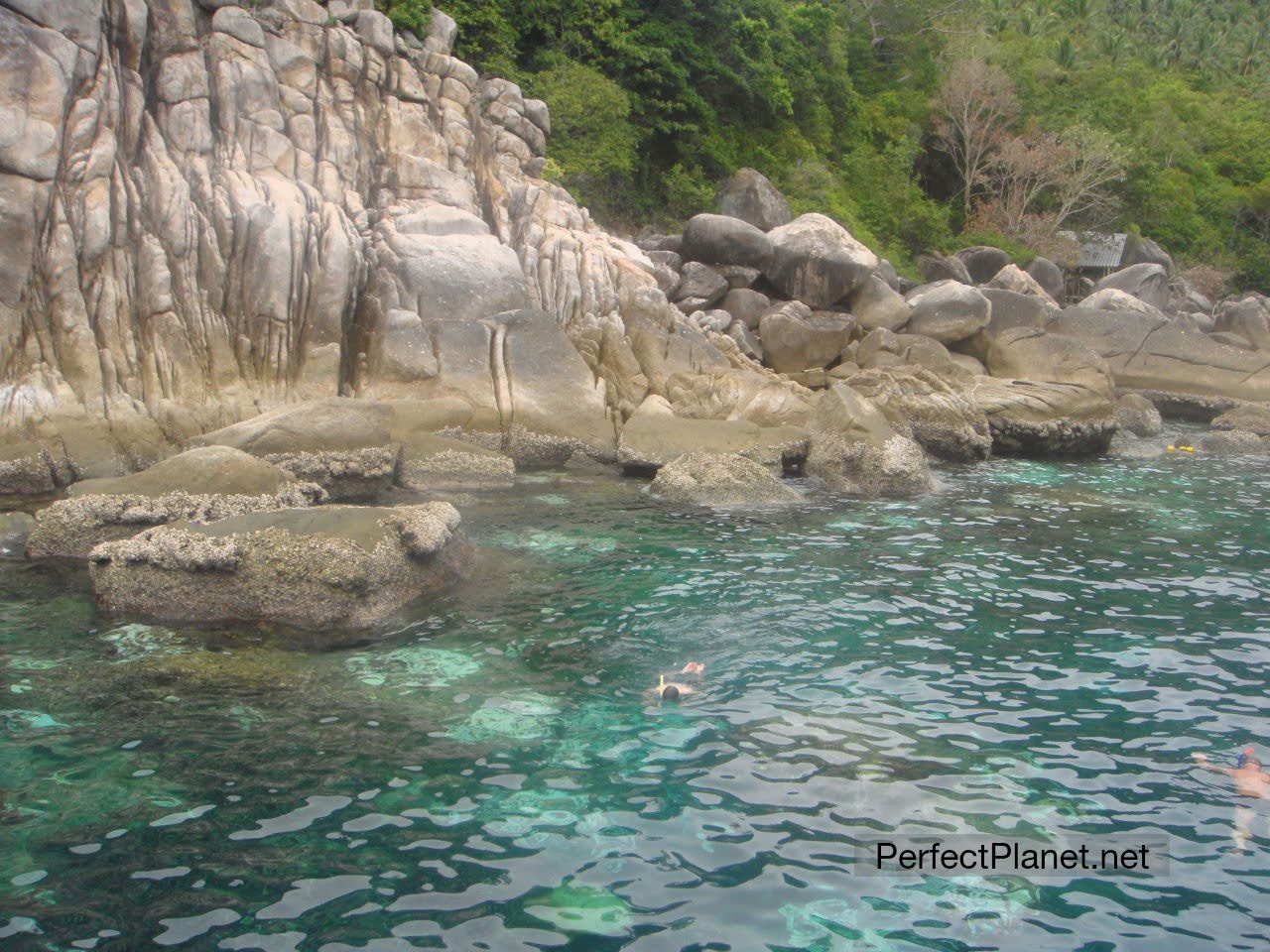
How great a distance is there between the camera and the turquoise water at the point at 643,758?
5.99 m

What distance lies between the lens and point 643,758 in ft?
25.8

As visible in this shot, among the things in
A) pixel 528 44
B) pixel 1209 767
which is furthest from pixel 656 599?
pixel 528 44

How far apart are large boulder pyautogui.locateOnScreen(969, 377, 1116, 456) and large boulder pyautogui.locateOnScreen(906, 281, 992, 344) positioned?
17.8ft

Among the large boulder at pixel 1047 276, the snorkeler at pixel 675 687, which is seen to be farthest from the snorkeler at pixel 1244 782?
the large boulder at pixel 1047 276

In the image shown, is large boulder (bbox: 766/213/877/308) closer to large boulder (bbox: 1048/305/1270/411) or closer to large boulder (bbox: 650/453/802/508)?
large boulder (bbox: 1048/305/1270/411)

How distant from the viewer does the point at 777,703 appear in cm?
883

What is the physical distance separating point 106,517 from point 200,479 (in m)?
1.13

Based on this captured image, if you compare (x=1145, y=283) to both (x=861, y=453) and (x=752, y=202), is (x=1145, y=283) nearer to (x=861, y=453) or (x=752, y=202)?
(x=752, y=202)

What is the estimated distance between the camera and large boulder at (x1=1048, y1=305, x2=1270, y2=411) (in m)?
27.7

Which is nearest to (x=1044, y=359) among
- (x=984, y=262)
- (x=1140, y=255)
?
(x=984, y=262)

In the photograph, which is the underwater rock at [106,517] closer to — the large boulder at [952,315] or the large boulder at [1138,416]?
the large boulder at [952,315]

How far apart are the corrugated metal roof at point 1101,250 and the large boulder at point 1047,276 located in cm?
665

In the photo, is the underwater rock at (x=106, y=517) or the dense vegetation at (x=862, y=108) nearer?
the underwater rock at (x=106, y=517)

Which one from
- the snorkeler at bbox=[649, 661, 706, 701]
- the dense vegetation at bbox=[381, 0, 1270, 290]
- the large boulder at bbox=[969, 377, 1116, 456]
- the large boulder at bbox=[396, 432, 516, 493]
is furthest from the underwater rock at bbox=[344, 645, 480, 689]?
the dense vegetation at bbox=[381, 0, 1270, 290]
